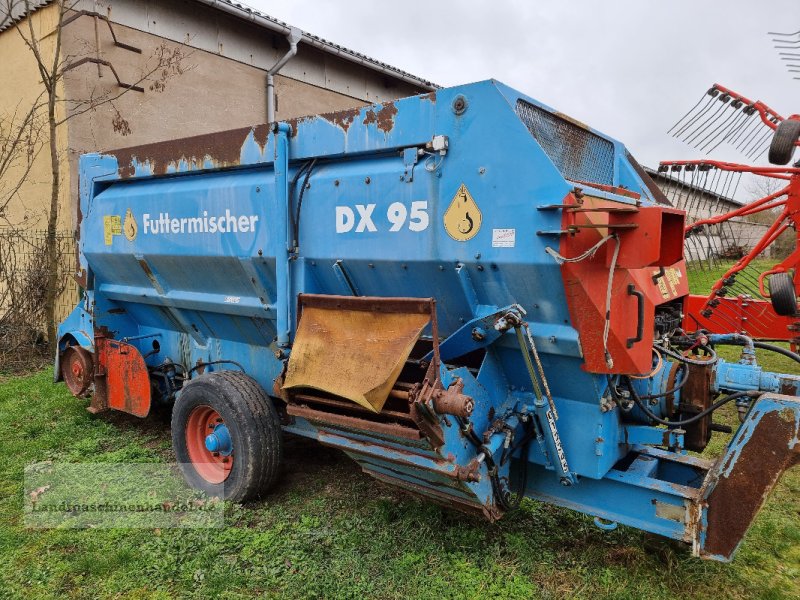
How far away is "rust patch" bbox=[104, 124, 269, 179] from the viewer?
12.2 ft

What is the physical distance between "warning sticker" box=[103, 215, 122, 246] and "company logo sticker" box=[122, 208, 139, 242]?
9cm

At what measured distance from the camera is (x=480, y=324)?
2.77 m

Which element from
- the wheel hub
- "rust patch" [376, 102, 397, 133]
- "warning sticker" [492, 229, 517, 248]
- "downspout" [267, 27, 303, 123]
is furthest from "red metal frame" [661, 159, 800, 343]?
"downspout" [267, 27, 303, 123]

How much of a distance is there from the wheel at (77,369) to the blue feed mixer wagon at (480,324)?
1780 mm

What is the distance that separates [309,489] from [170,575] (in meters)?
1.11

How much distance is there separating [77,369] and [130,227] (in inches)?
67.5

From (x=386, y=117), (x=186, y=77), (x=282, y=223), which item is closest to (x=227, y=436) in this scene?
(x=282, y=223)

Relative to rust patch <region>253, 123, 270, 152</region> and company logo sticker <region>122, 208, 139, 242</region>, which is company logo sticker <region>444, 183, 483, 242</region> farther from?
company logo sticker <region>122, 208, 139, 242</region>

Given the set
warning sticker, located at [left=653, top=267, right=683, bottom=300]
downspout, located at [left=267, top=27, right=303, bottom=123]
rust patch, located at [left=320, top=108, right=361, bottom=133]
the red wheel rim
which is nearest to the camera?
rust patch, located at [left=320, top=108, right=361, bottom=133]

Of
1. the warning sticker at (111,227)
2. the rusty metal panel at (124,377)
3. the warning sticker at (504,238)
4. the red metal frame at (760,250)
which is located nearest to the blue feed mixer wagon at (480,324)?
the warning sticker at (504,238)

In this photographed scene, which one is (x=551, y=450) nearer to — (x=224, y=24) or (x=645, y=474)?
(x=645, y=474)

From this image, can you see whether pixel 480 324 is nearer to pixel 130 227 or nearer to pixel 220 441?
pixel 220 441

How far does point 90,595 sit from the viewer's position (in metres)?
2.89

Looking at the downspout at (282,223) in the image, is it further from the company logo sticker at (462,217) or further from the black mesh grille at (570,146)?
the black mesh grille at (570,146)
